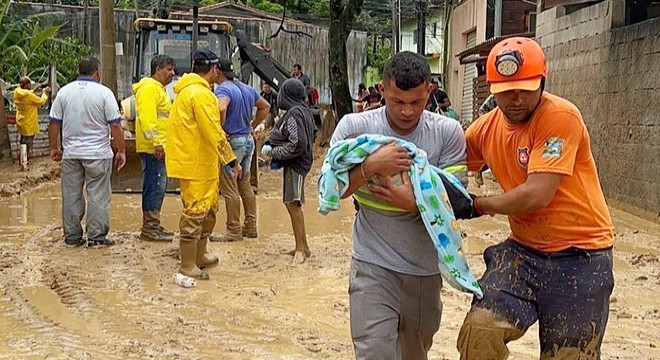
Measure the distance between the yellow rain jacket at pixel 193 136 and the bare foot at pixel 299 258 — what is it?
1.43 meters

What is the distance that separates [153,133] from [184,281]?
2.25 meters

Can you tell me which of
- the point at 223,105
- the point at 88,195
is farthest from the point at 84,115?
the point at 223,105

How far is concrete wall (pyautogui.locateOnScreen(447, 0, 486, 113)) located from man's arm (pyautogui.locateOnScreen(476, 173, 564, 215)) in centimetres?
2493

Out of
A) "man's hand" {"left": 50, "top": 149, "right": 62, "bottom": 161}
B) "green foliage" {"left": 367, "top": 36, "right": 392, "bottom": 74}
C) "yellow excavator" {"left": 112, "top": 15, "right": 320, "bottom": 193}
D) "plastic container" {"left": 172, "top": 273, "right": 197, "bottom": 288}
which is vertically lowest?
"plastic container" {"left": 172, "top": 273, "right": 197, "bottom": 288}

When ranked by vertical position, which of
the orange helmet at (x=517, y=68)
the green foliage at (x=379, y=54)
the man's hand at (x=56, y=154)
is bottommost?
the man's hand at (x=56, y=154)

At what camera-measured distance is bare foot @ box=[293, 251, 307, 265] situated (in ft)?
26.1

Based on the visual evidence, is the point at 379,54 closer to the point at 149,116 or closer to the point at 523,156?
the point at 149,116

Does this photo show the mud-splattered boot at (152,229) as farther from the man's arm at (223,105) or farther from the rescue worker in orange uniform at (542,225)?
the rescue worker in orange uniform at (542,225)

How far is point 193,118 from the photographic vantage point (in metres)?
6.88

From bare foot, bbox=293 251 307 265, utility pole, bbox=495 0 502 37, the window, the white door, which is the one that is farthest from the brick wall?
the white door

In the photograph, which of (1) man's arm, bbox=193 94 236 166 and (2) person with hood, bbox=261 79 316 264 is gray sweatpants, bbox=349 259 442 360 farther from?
(2) person with hood, bbox=261 79 316 264

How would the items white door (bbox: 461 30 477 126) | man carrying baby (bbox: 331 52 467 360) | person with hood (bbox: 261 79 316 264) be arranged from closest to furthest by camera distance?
man carrying baby (bbox: 331 52 467 360) < person with hood (bbox: 261 79 316 264) < white door (bbox: 461 30 477 126)

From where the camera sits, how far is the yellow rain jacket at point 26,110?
1500 cm

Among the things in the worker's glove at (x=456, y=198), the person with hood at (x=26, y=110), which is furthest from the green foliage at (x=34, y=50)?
the worker's glove at (x=456, y=198)
